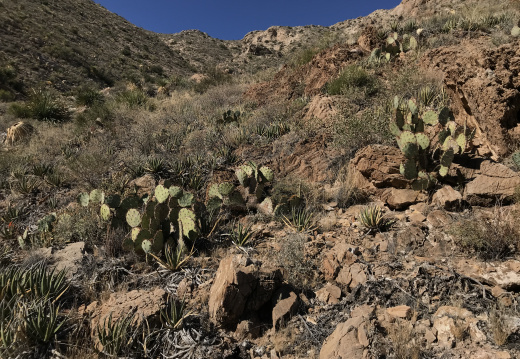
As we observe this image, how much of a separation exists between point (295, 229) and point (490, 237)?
2201mm

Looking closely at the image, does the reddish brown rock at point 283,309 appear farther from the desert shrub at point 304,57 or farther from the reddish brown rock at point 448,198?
the desert shrub at point 304,57

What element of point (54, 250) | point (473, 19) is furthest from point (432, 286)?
point (473, 19)

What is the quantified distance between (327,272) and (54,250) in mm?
3721

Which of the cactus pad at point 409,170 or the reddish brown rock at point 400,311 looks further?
the cactus pad at point 409,170

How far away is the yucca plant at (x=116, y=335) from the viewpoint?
7.98ft

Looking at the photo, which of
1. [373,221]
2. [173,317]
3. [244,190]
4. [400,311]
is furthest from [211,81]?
[400,311]

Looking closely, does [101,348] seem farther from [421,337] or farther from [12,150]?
[12,150]

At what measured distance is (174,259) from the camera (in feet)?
12.3

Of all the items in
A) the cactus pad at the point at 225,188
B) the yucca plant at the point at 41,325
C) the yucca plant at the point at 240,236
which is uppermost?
the cactus pad at the point at 225,188

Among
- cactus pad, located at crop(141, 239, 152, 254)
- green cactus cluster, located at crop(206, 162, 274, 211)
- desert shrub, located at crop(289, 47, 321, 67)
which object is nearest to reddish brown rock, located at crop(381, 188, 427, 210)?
green cactus cluster, located at crop(206, 162, 274, 211)

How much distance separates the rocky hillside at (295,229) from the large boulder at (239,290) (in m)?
0.02

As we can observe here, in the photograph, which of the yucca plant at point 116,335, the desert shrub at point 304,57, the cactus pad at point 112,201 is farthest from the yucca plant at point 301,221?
the desert shrub at point 304,57

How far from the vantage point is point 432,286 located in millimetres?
2854

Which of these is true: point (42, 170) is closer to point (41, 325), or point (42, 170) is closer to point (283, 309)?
point (41, 325)
